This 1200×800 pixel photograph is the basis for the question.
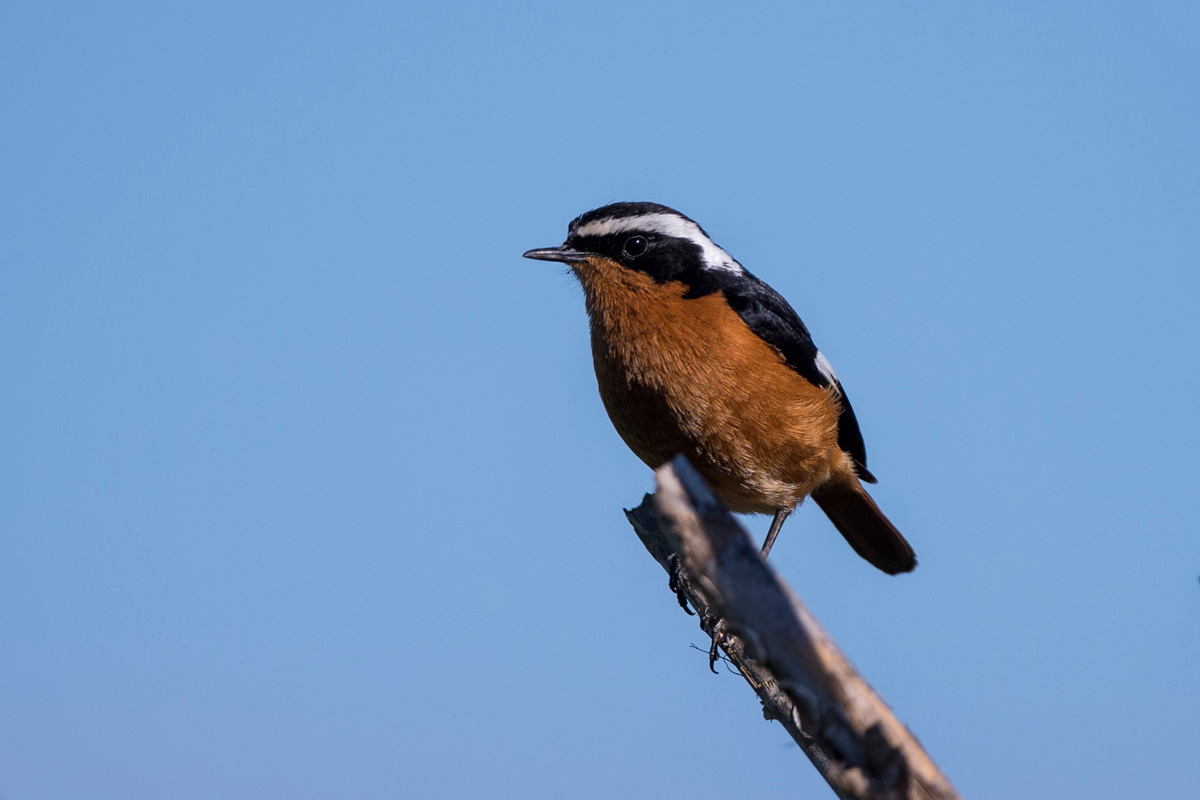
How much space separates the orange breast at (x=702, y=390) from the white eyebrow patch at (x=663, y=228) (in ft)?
0.85

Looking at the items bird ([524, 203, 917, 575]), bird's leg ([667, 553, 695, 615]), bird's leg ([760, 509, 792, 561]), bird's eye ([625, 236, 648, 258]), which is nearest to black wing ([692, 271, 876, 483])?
bird ([524, 203, 917, 575])

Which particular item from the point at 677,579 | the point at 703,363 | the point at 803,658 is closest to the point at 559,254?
the point at 703,363

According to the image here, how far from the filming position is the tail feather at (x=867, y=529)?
25.3ft

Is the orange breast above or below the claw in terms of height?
above

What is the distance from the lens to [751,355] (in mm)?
6281

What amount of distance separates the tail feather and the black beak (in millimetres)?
2346

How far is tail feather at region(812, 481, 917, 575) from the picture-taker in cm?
770

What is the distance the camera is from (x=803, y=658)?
2879 mm

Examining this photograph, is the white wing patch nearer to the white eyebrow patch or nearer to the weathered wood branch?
the white eyebrow patch

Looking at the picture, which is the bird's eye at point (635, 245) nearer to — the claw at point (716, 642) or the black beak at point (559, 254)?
the black beak at point (559, 254)

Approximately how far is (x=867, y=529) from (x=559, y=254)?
2910 mm

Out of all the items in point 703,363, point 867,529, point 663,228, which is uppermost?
point 663,228

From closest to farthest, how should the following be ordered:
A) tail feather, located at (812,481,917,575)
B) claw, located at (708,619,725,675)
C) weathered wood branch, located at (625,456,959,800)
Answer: weathered wood branch, located at (625,456,959,800), claw, located at (708,619,725,675), tail feather, located at (812,481,917,575)

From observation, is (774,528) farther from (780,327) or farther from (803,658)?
(803,658)
